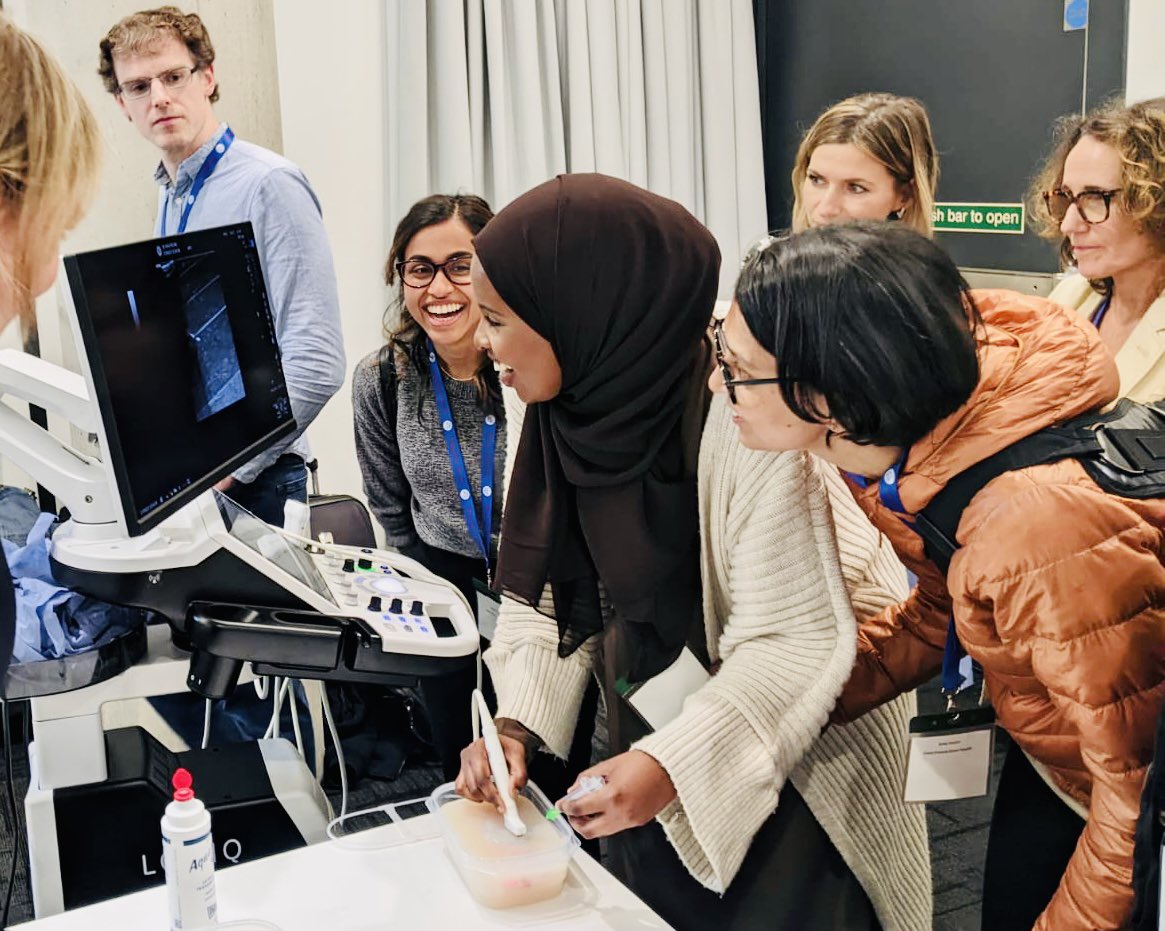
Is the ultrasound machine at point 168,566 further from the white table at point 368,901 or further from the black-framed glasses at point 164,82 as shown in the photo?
the black-framed glasses at point 164,82

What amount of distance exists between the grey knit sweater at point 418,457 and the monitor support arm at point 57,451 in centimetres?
87

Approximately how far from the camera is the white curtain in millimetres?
3713

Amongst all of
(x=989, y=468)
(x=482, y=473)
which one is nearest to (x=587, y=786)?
(x=989, y=468)

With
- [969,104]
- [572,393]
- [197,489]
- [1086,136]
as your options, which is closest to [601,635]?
[572,393]

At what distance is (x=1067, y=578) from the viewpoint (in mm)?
1117

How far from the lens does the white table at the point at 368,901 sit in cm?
128

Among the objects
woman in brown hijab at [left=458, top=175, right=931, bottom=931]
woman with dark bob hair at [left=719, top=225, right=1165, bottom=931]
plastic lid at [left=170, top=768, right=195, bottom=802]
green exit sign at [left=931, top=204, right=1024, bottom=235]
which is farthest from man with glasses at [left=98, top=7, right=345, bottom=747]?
green exit sign at [left=931, top=204, right=1024, bottom=235]

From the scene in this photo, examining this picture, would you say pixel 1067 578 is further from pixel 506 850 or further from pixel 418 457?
pixel 418 457

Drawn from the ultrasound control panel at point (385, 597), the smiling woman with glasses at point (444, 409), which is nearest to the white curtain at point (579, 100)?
the smiling woman with glasses at point (444, 409)

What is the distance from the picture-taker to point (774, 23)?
4301 millimetres

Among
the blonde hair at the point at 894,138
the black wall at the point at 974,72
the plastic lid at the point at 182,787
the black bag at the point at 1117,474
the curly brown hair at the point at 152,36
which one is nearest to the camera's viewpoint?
the black bag at the point at 1117,474

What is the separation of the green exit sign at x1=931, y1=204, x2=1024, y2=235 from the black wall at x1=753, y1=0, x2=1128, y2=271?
0.02 m

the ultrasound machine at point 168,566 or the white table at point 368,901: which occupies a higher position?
the ultrasound machine at point 168,566

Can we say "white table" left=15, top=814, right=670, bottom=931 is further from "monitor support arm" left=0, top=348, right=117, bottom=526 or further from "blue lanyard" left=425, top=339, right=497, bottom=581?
"blue lanyard" left=425, top=339, right=497, bottom=581
